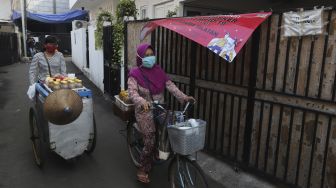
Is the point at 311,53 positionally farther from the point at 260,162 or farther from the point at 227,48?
the point at 260,162

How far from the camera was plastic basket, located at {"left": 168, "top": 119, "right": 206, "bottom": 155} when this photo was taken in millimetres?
3078

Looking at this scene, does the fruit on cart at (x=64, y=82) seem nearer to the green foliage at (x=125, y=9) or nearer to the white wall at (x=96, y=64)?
the green foliage at (x=125, y=9)

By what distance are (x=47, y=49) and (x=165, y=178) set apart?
2909 millimetres

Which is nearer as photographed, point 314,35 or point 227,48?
point 314,35

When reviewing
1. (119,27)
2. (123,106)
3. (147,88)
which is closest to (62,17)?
(119,27)

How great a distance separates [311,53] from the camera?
3494mm

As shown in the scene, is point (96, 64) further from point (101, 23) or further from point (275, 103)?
point (275, 103)

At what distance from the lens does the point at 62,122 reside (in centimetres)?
399

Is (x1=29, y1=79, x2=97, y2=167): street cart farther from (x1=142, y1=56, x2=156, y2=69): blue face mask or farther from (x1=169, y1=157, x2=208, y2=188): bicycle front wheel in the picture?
(x1=169, y1=157, x2=208, y2=188): bicycle front wheel

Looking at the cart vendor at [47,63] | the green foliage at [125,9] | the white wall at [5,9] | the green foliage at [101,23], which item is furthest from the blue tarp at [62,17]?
the cart vendor at [47,63]

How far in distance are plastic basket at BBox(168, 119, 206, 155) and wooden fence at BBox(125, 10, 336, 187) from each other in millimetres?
1294

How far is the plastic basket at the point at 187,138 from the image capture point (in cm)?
308

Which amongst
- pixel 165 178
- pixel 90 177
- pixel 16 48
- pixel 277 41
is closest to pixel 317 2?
pixel 277 41

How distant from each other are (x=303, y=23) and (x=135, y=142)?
9.20ft
